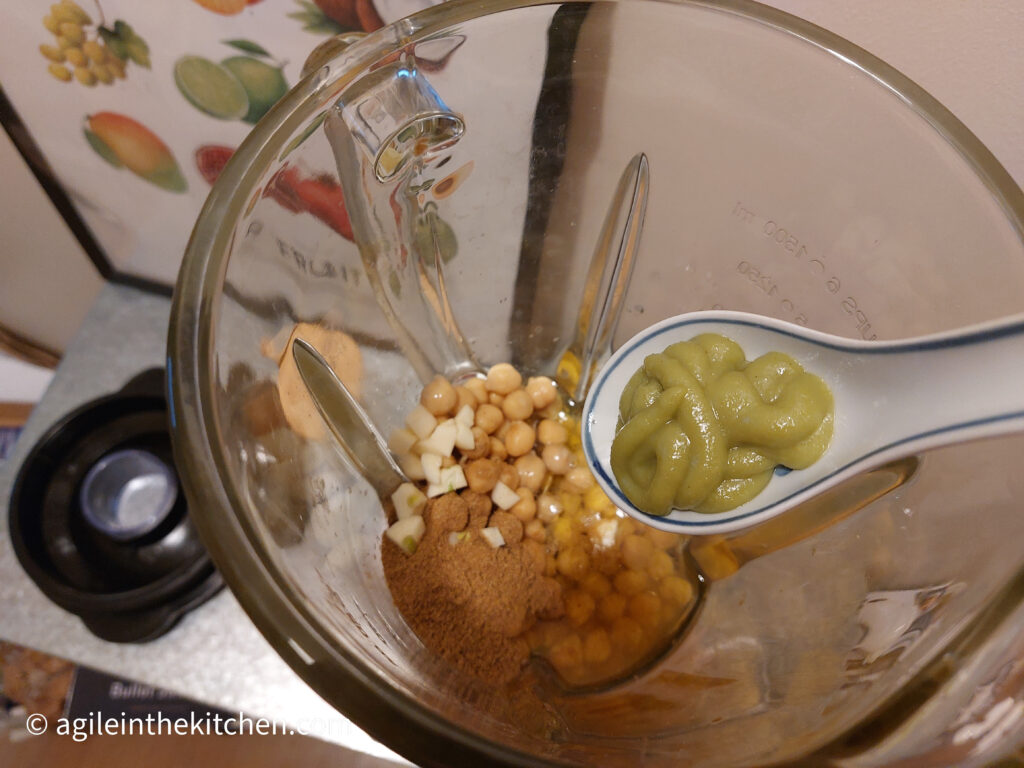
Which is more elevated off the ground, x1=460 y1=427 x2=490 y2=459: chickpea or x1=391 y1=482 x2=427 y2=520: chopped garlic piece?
x1=460 y1=427 x2=490 y2=459: chickpea

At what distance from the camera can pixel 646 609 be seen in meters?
0.67

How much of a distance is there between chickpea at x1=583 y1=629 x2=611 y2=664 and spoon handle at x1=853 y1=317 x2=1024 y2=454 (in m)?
0.31

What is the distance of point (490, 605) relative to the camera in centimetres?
62

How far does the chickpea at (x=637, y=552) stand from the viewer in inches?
27.3

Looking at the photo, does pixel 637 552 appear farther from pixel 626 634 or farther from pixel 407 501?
pixel 407 501

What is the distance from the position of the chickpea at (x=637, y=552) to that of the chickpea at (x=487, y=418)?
0.61ft

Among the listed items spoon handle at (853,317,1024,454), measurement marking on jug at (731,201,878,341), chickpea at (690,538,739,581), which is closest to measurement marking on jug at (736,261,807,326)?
measurement marking on jug at (731,201,878,341)

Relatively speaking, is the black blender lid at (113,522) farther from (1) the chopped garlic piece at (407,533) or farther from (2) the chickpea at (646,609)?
(2) the chickpea at (646,609)

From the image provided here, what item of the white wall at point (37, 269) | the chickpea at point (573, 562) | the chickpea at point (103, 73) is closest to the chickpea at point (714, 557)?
the chickpea at point (573, 562)

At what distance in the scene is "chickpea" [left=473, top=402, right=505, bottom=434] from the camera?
74 centimetres

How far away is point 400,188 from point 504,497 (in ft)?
1.05

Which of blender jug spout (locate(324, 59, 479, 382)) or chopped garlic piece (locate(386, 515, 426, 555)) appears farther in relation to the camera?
chopped garlic piece (locate(386, 515, 426, 555))

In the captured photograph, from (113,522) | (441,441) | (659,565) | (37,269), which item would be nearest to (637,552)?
(659,565)

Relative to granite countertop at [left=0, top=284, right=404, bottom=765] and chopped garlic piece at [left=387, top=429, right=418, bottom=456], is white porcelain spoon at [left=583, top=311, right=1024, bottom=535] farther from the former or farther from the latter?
granite countertop at [left=0, top=284, right=404, bottom=765]
